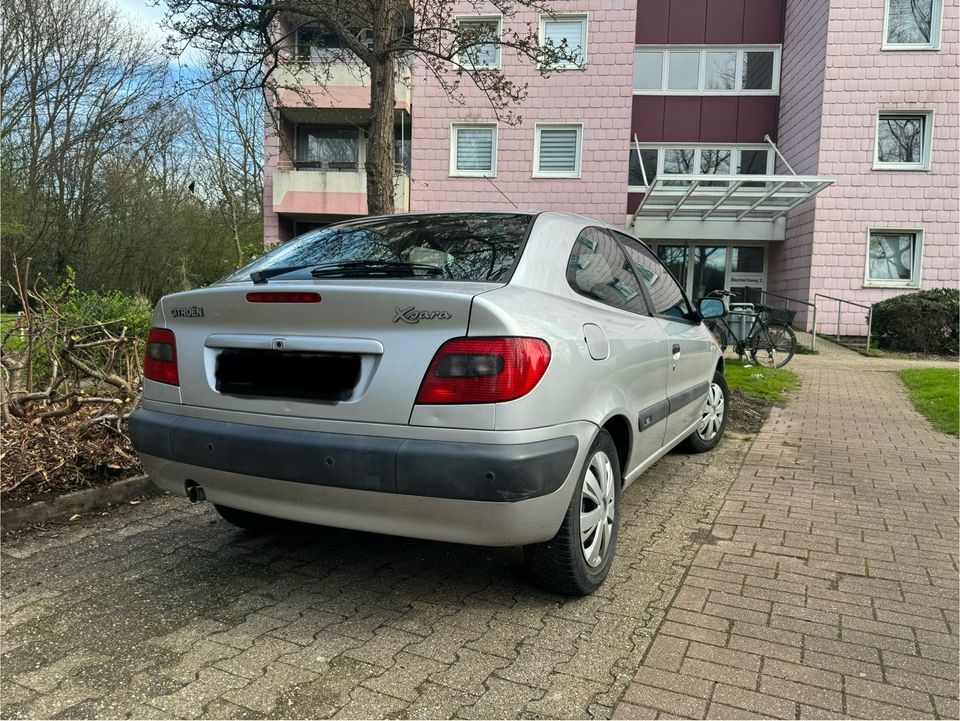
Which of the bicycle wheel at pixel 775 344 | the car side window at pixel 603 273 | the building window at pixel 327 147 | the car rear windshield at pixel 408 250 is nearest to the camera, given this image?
the car rear windshield at pixel 408 250

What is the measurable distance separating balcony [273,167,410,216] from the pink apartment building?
Answer: 0.04 m

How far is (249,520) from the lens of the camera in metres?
3.52

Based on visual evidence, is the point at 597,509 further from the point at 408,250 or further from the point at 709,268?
the point at 709,268

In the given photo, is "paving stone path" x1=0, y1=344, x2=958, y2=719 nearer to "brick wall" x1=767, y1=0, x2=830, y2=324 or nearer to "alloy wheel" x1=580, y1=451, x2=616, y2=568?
"alloy wheel" x1=580, y1=451, x2=616, y2=568

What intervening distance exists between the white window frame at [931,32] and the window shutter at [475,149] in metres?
10.0

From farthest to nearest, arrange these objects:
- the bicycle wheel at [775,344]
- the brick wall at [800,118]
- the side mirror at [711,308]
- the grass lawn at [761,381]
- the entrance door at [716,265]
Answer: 1. the entrance door at [716,265]
2. the brick wall at [800,118]
3. the bicycle wheel at [775,344]
4. the grass lawn at [761,381]
5. the side mirror at [711,308]

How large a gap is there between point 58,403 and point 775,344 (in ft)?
35.4

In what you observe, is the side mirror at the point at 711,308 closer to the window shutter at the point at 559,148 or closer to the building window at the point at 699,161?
the window shutter at the point at 559,148

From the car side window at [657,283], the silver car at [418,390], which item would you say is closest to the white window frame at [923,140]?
the car side window at [657,283]

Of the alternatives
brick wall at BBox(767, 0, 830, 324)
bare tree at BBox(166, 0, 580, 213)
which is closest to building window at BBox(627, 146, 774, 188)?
brick wall at BBox(767, 0, 830, 324)

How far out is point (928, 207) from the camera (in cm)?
1673

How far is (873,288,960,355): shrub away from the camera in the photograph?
14.7 m

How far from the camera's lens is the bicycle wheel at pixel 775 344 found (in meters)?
11.7

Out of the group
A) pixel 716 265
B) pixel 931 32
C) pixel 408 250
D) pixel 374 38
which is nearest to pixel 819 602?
pixel 408 250
